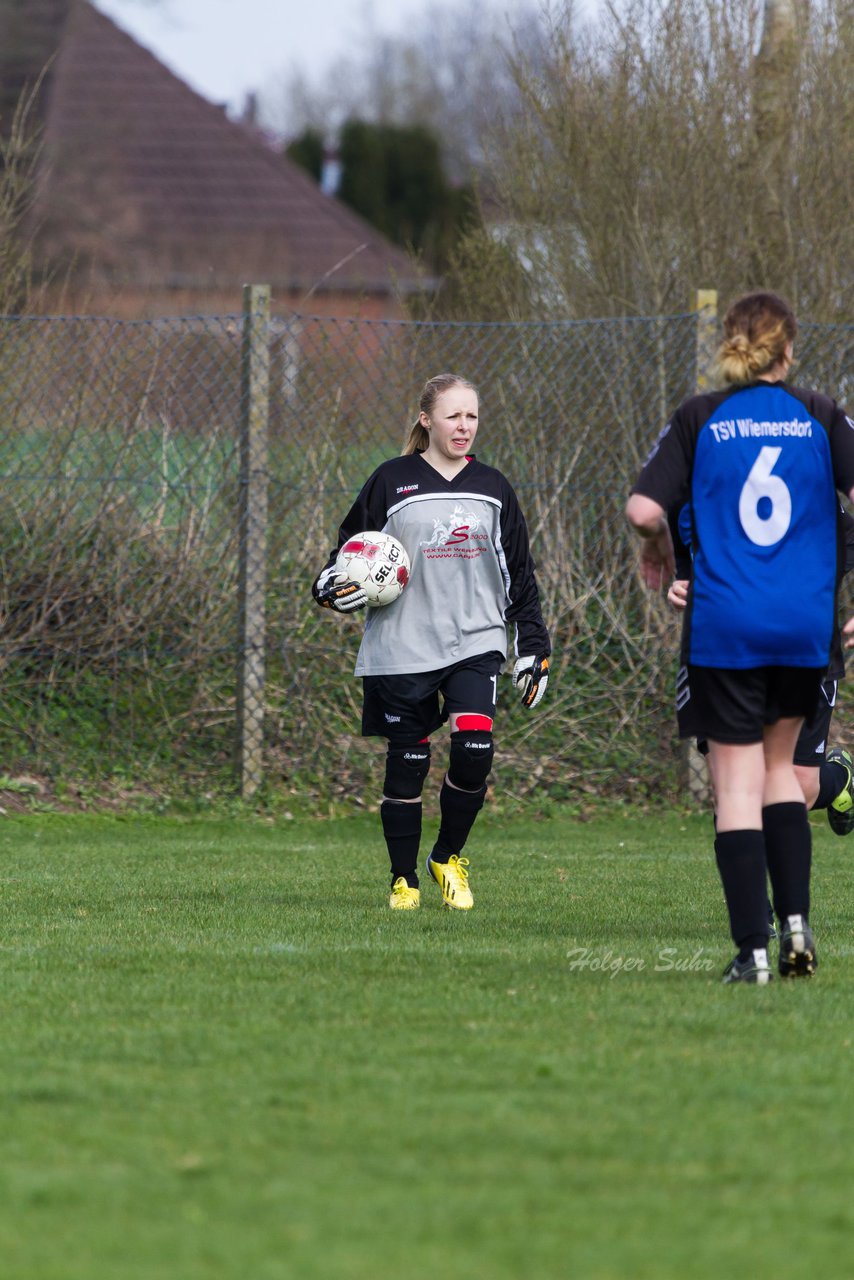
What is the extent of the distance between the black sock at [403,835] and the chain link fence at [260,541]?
290 centimetres

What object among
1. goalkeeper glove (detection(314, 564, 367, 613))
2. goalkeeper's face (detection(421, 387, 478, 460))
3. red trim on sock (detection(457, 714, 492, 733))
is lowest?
red trim on sock (detection(457, 714, 492, 733))

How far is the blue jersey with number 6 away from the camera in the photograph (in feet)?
16.2

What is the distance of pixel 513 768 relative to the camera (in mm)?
9797

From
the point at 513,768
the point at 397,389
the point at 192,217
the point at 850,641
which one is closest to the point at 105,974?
the point at 850,641

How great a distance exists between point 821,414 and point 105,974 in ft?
8.19

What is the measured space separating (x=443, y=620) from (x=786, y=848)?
175cm

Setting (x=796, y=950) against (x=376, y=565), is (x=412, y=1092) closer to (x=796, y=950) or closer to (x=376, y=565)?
(x=796, y=950)

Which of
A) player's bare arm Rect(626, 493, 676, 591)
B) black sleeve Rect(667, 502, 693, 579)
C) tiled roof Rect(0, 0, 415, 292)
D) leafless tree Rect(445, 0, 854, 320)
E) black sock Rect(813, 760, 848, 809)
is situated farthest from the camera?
tiled roof Rect(0, 0, 415, 292)

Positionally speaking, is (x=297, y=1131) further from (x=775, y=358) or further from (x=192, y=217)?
(x=192, y=217)

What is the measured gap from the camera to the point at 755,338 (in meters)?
4.99

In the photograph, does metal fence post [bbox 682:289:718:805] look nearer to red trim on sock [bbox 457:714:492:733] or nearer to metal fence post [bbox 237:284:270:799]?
metal fence post [bbox 237:284:270:799]

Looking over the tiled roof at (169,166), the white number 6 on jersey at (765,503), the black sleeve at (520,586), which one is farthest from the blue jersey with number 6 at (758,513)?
the tiled roof at (169,166)

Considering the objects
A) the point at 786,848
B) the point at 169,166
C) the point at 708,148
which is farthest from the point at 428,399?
the point at 169,166

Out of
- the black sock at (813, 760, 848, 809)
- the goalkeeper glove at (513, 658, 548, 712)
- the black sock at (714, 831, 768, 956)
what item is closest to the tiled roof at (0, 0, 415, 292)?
the black sock at (813, 760, 848, 809)
